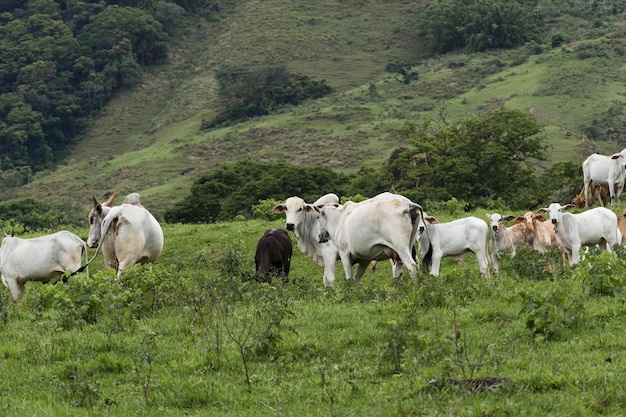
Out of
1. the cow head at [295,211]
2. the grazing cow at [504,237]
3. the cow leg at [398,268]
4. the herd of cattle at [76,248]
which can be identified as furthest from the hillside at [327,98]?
the cow leg at [398,268]

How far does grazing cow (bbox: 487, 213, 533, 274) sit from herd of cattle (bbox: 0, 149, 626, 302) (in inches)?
0.7

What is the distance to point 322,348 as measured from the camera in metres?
8.75

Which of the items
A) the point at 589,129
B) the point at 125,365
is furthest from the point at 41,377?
the point at 589,129

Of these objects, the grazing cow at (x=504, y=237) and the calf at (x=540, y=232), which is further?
the calf at (x=540, y=232)

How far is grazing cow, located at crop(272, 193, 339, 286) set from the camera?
15.8m

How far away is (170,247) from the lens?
22359 mm

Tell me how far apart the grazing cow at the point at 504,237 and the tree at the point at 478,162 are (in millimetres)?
23751

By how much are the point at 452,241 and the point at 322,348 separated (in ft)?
26.1

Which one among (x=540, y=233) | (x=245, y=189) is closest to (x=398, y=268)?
(x=540, y=233)

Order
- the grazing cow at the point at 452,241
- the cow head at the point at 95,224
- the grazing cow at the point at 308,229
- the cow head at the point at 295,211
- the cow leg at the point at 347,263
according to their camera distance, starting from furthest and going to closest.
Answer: the grazing cow at the point at 452,241 < the cow head at the point at 295,211 < the grazing cow at the point at 308,229 < the cow head at the point at 95,224 < the cow leg at the point at 347,263

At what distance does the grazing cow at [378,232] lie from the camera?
1356 centimetres

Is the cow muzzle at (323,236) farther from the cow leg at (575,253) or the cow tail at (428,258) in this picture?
the cow leg at (575,253)

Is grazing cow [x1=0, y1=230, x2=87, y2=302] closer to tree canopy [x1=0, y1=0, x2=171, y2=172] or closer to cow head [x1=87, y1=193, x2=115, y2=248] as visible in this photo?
cow head [x1=87, y1=193, x2=115, y2=248]

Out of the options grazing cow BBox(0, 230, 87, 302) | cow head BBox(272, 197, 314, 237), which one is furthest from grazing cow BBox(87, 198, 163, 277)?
cow head BBox(272, 197, 314, 237)
